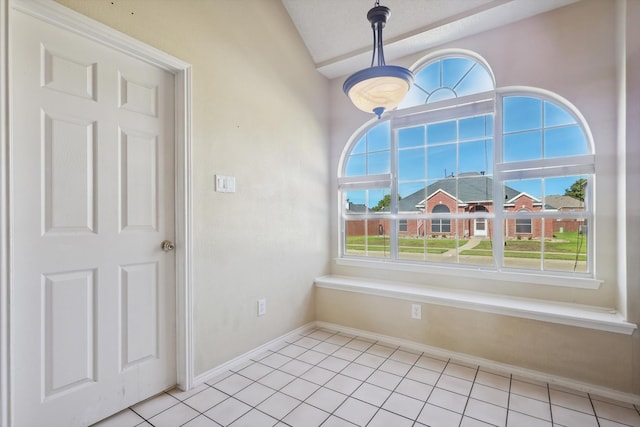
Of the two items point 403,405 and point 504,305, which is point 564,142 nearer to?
point 504,305

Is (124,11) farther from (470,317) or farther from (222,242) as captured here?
(470,317)

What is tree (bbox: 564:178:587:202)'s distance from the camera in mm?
2375

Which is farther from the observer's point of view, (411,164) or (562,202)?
(411,164)

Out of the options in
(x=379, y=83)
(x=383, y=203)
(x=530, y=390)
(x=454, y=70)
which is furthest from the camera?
(x=383, y=203)

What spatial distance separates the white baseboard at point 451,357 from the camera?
2.01m

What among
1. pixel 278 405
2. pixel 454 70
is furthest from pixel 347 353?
pixel 454 70

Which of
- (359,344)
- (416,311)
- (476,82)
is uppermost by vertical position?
(476,82)

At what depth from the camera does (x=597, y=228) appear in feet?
7.41

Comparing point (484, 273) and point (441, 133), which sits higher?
point (441, 133)

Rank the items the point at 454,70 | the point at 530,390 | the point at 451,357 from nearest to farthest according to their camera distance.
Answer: the point at 530,390 → the point at 451,357 → the point at 454,70

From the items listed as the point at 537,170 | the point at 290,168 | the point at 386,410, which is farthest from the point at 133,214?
the point at 537,170

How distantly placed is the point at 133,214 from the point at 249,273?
99 cm

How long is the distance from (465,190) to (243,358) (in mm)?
2427

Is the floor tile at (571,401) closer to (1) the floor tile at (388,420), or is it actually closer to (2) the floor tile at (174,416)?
(1) the floor tile at (388,420)
